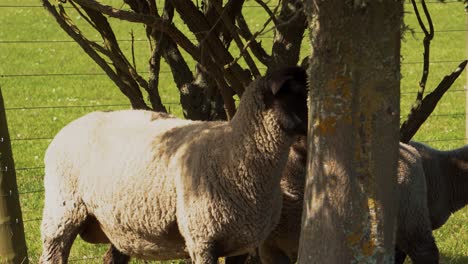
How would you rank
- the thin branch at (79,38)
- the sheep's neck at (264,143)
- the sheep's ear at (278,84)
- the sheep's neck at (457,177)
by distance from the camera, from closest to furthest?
the sheep's ear at (278,84)
the sheep's neck at (264,143)
the thin branch at (79,38)
the sheep's neck at (457,177)

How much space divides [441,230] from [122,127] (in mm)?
3401

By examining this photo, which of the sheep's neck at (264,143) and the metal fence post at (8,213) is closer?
→ the sheep's neck at (264,143)

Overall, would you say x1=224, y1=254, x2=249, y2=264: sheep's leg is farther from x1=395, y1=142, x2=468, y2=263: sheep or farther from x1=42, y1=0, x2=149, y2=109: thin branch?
x1=42, y1=0, x2=149, y2=109: thin branch

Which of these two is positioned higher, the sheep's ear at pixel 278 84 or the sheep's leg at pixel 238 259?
the sheep's ear at pixel 278 84

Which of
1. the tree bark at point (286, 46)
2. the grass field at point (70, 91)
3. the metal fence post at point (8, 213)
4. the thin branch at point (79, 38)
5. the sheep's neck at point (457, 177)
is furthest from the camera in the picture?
the grass field at point (70, 91)

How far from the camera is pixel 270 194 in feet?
15.2

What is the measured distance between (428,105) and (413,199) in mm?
623

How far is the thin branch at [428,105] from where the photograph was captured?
5395 millimetres

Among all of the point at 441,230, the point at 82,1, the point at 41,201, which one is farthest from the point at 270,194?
the point at 41,201

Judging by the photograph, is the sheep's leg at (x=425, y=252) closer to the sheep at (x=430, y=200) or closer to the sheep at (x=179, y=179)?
the sheep at (x=430, y=200)

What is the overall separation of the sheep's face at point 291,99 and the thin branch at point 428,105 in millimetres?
1243

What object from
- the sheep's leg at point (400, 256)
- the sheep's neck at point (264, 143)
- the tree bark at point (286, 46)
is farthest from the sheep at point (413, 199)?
the sheep's neck at point (264, 143)

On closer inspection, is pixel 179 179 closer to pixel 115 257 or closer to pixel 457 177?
pixel 115 257

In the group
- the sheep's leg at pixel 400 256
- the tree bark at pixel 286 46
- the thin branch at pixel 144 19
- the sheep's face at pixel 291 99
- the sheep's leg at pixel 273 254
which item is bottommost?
the sheep's leg at pixel 400 256
